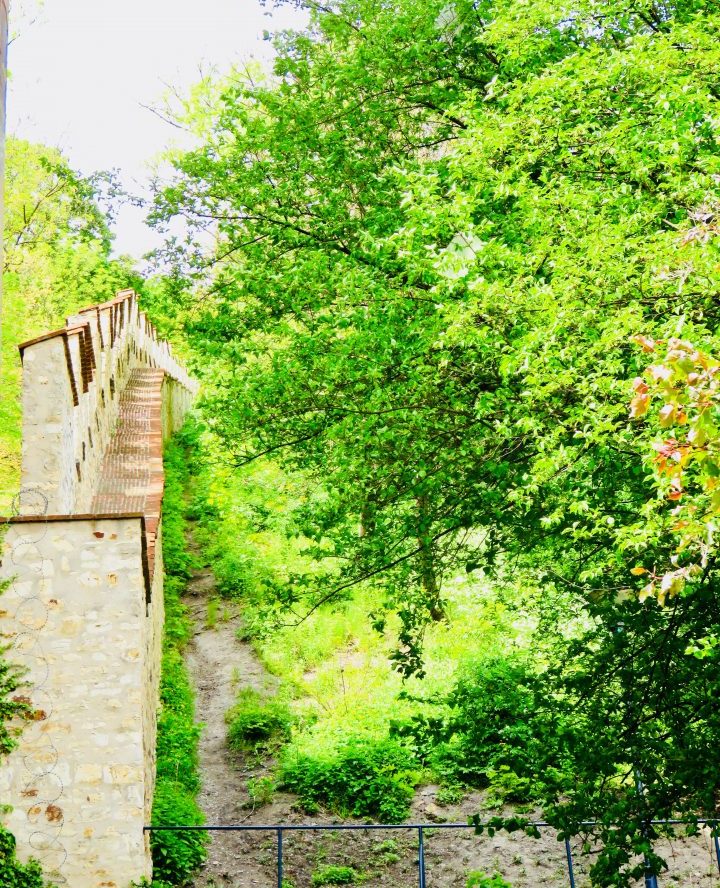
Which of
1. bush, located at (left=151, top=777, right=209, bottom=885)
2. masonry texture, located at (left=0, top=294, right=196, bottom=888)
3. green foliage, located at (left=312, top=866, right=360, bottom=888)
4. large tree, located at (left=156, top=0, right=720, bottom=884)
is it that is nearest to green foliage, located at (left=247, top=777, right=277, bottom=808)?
bush, located at (left=151, top=777, right=209, bottom=885)

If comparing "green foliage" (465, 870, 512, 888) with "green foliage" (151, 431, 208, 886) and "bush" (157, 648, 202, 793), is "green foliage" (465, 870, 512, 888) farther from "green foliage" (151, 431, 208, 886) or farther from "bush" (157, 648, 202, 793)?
"bush" (157, 648, 202, 793)

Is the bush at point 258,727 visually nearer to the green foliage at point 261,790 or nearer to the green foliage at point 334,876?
the green foliage at point 261,790

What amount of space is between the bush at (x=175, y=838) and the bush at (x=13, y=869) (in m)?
1.94

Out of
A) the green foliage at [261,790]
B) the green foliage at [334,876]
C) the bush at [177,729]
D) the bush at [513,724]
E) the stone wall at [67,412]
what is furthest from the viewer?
the green foliage at [261,790]

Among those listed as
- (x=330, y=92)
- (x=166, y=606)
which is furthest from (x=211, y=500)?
(x=330, y=92)

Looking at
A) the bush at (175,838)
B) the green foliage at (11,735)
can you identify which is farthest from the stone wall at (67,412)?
the bush at (175,838)

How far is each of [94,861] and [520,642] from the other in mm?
9676

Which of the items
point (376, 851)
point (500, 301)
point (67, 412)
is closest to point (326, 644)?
point (376, 851)

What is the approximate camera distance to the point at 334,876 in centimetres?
1173

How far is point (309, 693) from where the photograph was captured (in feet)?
52.2

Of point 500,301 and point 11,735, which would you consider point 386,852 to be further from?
point 500,301

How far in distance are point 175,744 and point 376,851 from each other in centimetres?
316

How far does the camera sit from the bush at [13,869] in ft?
26.3

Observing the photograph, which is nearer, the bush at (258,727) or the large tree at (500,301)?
the large tree at (500,301)
